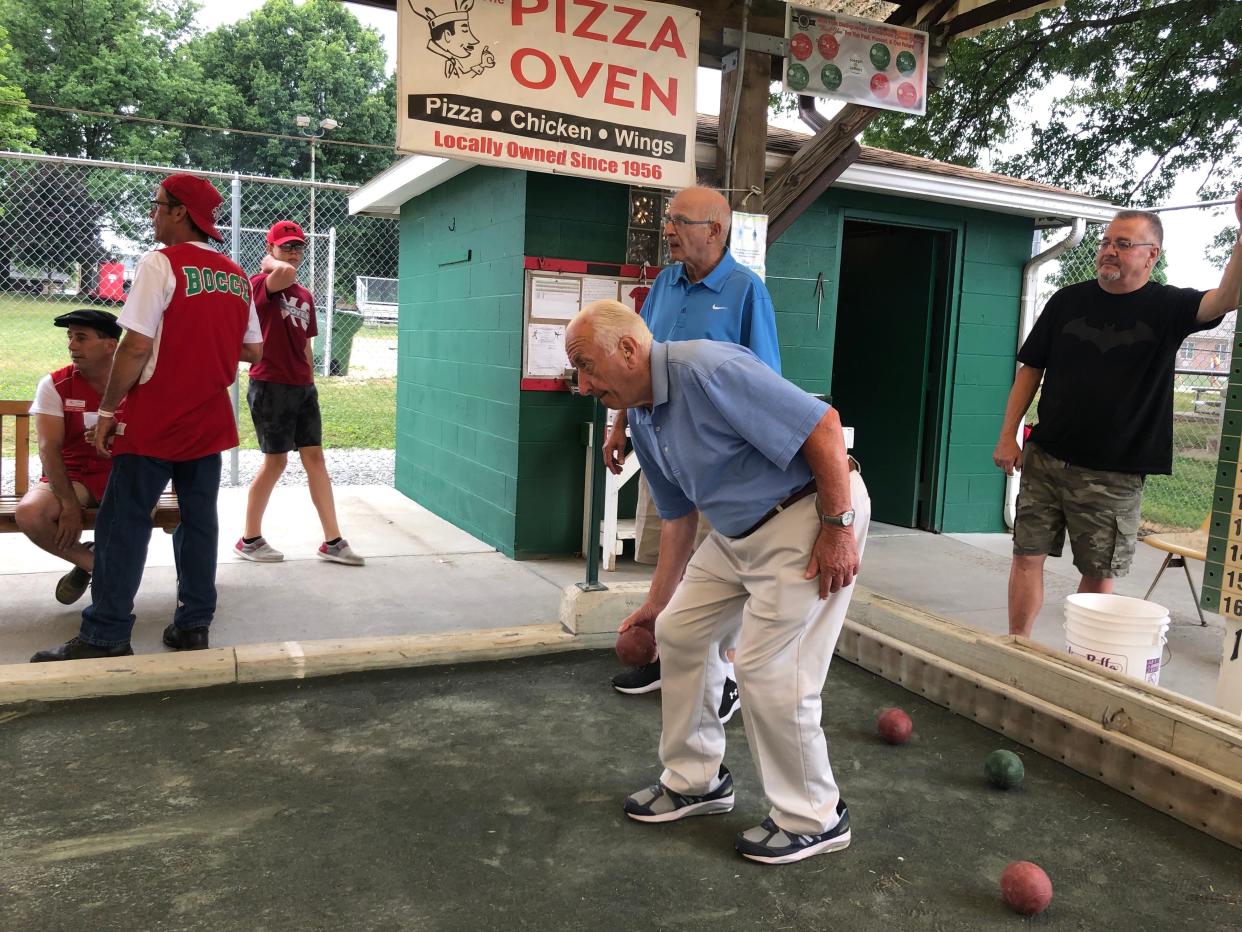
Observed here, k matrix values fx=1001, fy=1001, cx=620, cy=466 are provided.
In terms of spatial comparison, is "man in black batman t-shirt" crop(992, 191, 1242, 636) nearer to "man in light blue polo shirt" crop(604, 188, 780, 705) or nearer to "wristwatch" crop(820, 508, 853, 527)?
"man in light blue polo shirt" crop(604, 188, 780, 705)

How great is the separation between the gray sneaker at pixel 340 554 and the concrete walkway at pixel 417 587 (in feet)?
0.20

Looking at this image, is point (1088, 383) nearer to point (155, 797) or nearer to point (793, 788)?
point (793, 788)

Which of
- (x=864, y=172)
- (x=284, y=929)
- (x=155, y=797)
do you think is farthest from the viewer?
(x=864, y=172)

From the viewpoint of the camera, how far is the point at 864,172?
657 centimetres

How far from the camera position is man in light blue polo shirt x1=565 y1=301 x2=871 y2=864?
2.24 m

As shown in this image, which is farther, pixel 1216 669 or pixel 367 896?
pixel 1216 669

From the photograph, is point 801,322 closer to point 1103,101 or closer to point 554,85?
point 554,85

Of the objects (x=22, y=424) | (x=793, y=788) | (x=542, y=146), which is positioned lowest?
(x=793, y=788)

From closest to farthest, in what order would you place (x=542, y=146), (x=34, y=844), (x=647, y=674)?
1. (x=34, y=844)
2. (x=647, y=674)
3. (x=542, y=146)

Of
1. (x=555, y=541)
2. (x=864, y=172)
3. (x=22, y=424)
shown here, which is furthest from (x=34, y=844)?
(x=864, y=172)

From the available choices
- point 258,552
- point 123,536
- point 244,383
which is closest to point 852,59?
point 123,536

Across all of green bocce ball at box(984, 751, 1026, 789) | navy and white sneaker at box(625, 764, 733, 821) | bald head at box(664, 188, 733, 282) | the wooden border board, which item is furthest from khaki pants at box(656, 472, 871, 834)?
bald head at box(664, 188, 733, 282)

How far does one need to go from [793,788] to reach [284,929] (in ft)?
3.81

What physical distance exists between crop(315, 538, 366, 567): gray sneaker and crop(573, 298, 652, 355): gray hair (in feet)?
12.5
